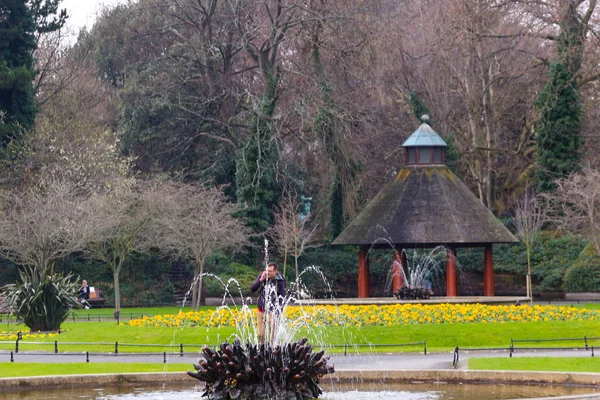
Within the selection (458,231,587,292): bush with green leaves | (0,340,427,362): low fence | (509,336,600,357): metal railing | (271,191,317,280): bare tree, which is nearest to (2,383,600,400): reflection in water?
(509,336,600,357): metal railing

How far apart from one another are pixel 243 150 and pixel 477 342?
2726cm

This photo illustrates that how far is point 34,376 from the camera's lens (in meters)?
21.2

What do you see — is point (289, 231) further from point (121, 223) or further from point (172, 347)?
point (172, 347)

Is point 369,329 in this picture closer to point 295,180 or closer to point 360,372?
point 360,372

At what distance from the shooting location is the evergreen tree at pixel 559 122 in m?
56.6

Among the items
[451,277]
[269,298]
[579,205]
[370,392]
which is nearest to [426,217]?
[451,277]

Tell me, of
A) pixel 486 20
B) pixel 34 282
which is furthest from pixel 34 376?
pixel 486 20

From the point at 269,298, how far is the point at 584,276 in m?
35.1

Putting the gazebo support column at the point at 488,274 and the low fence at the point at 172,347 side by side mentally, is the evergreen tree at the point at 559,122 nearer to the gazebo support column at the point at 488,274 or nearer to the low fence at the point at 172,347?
the gazebo support column at the point at 488,274

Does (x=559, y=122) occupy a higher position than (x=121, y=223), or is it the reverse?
(x=559, y=122)

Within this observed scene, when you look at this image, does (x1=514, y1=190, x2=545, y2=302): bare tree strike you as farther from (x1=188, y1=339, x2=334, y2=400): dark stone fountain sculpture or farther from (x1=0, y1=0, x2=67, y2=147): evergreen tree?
(x1=188, y1=339, x2=334, y2=400): dark stone fountain sculpture

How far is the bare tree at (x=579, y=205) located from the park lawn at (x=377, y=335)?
18.4 m

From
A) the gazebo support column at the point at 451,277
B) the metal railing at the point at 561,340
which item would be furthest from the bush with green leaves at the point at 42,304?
the gazebo support column at the point at 451,277

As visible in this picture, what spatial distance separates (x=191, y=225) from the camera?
4941 centimetres
